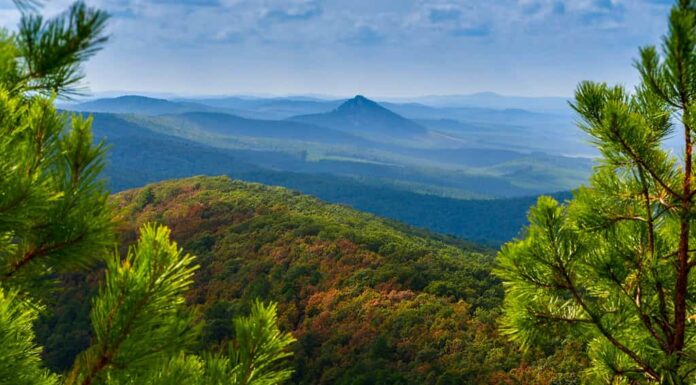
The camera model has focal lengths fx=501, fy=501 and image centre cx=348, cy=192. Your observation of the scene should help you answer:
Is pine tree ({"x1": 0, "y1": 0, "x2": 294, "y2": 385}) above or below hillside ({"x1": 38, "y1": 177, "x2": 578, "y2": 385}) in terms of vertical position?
above

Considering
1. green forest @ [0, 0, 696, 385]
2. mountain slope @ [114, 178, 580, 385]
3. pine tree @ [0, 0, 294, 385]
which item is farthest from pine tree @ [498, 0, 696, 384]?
mountain slope @ [114, 178, 580, 385]

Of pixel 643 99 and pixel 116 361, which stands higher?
pixel 643 99

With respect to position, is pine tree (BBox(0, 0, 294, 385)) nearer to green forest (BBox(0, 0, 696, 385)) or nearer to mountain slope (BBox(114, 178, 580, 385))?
green forest (BBox(0, 0, 696, 385))

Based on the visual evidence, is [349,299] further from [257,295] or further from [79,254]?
[79,254]

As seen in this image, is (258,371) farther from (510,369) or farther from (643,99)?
(510,369)

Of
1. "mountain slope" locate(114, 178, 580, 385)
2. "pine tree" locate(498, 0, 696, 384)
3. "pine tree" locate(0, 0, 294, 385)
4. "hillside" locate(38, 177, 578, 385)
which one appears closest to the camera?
"pine tree" locate(0, 0, 294, 385)

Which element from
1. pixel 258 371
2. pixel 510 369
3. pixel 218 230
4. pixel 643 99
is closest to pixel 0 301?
pixel 258 371
